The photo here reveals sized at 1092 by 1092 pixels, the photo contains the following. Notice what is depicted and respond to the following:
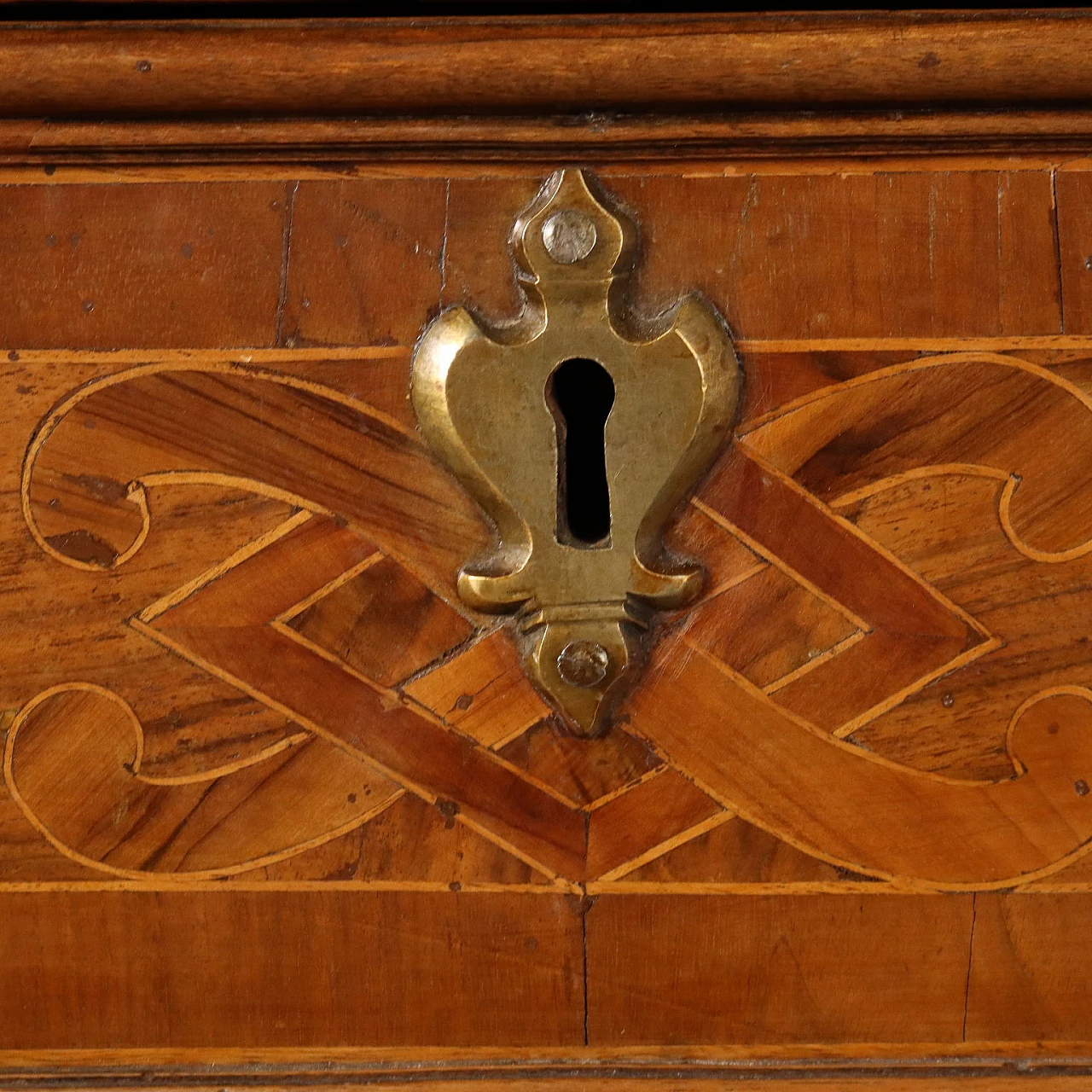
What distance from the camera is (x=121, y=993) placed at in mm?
684

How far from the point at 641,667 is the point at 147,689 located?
263mm

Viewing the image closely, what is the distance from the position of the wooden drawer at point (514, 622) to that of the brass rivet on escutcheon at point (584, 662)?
0.03 meters

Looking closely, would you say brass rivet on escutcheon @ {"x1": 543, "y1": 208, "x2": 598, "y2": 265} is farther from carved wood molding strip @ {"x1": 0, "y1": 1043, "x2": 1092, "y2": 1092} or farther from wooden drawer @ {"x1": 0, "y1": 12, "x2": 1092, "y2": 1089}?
carved wood molding strip @ {"x1": 0, "y1": 1043, "x2": 1092, "y2": 1092}

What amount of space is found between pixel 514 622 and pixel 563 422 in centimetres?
11

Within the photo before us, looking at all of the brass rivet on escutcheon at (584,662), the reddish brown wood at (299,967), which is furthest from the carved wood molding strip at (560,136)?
the reddish brown wood at (299,967)

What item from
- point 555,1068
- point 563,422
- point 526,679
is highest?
point 563,422

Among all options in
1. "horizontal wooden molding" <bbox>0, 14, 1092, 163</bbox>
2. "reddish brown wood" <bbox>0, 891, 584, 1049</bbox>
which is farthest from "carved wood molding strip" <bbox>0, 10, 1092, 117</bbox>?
"reddish brown wood" <bbox>0, 891, 584, 1049</bbox>

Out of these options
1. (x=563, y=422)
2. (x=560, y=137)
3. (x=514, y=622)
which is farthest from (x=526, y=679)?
(x=560, y=137)

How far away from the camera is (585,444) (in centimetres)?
67

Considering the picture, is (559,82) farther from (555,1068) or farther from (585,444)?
(555,1068)

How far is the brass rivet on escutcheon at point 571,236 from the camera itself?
63 cm

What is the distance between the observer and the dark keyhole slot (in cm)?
66

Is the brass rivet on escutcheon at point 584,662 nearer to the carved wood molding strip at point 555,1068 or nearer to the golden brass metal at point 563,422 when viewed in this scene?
the golden brass metal at point 563,422

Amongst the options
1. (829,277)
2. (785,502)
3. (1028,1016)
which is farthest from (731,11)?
(1028,1016)
